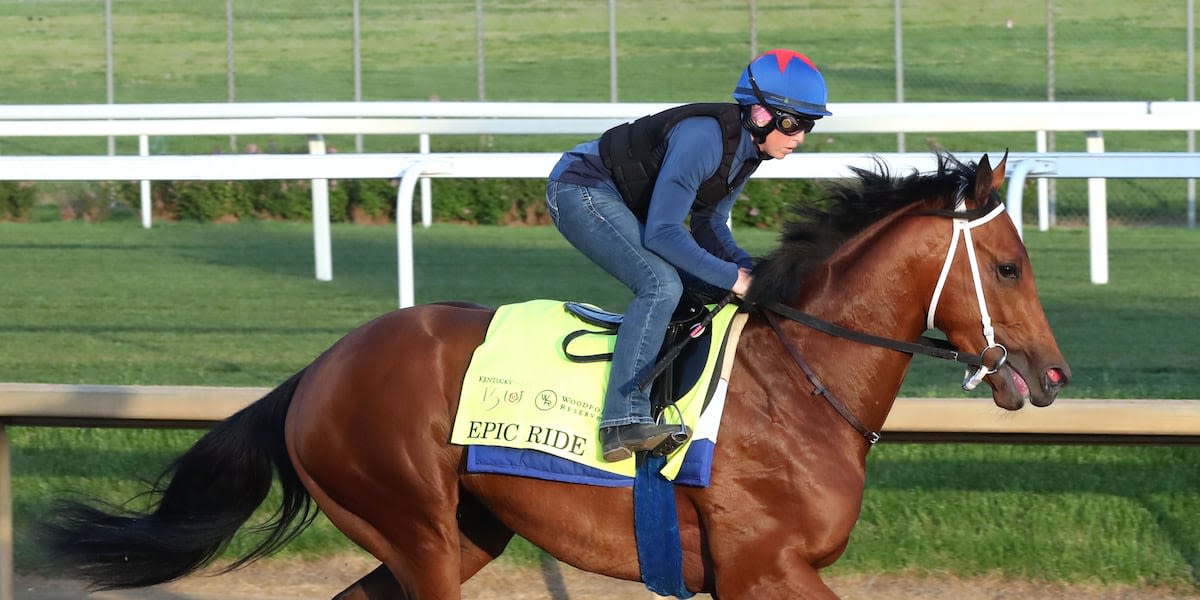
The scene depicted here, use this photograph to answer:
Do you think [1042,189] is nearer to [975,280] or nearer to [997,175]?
[997,175]

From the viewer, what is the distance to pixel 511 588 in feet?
16.5

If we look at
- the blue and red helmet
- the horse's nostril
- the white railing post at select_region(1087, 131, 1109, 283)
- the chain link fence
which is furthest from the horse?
the chain link fence

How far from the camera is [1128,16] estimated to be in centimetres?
2514

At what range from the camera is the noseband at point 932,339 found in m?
3.29

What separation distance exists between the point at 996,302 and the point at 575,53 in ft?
77.4

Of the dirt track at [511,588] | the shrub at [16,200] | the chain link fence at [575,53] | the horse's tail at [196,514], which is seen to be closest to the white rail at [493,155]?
the dirt track at [511,588]

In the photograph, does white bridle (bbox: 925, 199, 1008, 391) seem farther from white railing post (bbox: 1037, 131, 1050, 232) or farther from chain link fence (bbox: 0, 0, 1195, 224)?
chain link fence (bbox: 0, 0, 1195, 224)

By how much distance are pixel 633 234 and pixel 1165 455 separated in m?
2.63

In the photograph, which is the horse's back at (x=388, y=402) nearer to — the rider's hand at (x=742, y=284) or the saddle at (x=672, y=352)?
the saddle at (x=672, y=352)

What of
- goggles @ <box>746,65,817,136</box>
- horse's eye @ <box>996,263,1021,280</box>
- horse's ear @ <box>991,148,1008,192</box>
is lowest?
horse's eye @ <box>996,263,1021,280</box>

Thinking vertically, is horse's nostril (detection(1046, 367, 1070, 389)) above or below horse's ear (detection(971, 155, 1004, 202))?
below

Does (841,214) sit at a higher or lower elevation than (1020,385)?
higher

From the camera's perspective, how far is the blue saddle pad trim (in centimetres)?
334

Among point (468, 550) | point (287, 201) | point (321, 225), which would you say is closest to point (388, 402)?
point (468, 550)
